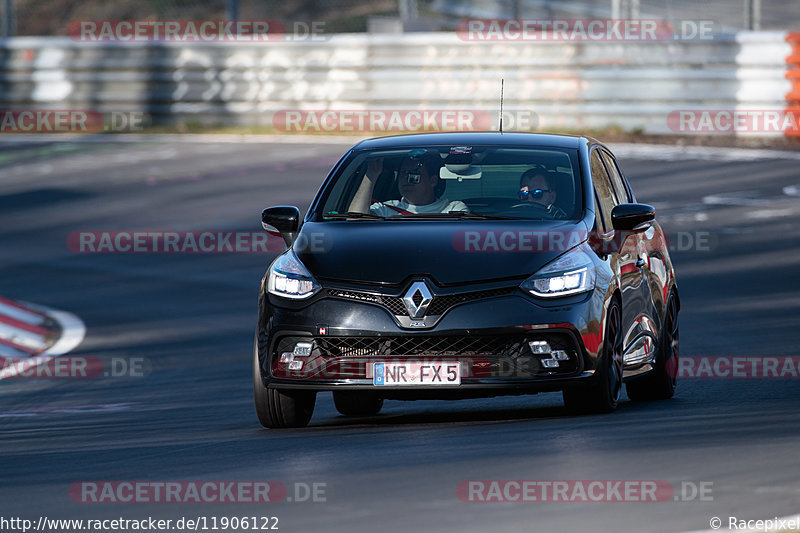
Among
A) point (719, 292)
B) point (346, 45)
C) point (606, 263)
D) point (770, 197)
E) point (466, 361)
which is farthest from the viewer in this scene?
point (346, 45)

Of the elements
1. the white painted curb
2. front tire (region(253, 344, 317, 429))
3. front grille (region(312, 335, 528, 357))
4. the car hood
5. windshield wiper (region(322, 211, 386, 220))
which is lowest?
the white painted curb

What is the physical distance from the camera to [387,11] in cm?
3994

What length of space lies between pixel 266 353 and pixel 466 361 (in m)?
1.12

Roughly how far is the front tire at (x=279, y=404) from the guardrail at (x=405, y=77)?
51.5 feet

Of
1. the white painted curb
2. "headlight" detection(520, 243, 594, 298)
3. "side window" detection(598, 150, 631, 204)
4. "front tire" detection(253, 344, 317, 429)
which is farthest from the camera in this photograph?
the white painted curb

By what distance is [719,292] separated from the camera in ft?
48.8

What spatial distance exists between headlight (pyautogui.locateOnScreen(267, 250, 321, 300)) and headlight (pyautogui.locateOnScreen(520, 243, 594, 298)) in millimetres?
1157

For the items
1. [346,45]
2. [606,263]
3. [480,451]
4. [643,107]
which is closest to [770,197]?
[643,107]

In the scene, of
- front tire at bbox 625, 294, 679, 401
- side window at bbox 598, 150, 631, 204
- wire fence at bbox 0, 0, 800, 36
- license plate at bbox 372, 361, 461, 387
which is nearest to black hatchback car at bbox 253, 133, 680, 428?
license plate at bbox 372, 361, 461, 387

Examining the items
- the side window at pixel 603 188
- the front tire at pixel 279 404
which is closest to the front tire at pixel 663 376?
the side window at pixel 603 188

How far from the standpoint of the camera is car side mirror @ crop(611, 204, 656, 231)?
923 cm

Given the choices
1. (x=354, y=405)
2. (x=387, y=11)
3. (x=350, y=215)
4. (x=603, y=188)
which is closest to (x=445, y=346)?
(x=350, y=215)

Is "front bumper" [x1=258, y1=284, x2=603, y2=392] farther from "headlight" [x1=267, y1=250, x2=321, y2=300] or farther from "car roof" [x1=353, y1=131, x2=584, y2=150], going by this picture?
"car roof" [x1=353, y1=131, x2=584, y2=150]

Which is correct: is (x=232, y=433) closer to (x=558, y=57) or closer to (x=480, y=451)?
(x=480, y=451)
